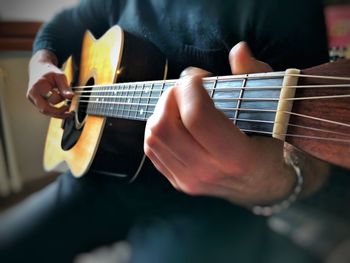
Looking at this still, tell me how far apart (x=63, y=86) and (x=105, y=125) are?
0.49ft

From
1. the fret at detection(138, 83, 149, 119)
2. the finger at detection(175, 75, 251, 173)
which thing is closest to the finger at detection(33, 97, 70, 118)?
the fret at detection(138, 83, 149, 119)

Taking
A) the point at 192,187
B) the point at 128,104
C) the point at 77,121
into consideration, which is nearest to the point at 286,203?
the point at 192,187

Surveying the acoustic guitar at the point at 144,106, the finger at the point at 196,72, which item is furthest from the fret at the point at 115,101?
the finger at the point at 196,72

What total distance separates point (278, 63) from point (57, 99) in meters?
0.40

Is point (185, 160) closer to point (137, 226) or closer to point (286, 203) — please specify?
point (286, 203)

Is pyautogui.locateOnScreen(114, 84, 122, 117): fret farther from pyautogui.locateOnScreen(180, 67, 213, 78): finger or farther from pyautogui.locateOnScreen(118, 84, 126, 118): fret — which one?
pyautogui.locateOnScreen(180, 67, 213, 78): finger

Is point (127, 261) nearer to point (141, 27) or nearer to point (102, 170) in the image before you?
point (102, 170)

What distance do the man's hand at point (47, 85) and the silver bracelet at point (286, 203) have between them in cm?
34

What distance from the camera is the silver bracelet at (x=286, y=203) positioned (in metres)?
0.33

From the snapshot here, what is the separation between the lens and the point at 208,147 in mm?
263

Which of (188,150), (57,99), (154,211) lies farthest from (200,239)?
(57,99)

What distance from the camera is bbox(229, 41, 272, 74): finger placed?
10.8 inches

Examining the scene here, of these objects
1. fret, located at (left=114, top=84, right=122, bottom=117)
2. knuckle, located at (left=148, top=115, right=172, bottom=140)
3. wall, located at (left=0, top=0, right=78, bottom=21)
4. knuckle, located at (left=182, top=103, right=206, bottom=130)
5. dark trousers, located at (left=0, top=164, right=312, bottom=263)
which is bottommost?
dark trousers, located at (left=0, top=164, right=312, bottom=263)

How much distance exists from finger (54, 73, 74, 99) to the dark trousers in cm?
13
